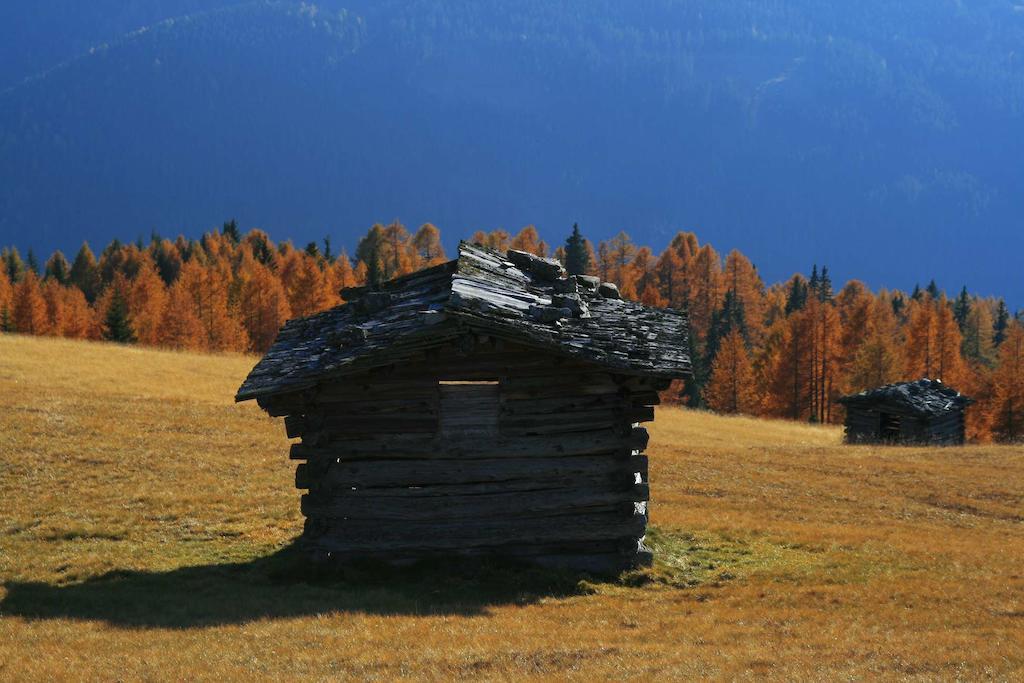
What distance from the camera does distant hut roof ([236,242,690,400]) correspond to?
17.0 meters

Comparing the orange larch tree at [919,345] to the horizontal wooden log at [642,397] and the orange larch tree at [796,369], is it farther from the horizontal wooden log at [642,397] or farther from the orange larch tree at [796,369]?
the horizontal wooden log at [642,397]

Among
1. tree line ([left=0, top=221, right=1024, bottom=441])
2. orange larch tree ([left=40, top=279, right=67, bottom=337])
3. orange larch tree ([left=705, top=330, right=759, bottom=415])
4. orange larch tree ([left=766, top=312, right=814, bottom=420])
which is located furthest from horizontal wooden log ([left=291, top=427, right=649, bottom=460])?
orange larch tree ([left=40, top=279, right=67, bottom=337])

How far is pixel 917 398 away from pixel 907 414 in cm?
116

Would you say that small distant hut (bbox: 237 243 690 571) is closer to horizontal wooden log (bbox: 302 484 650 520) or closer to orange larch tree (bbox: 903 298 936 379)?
horizontal wooden log (bbox: 302 484 650 520)

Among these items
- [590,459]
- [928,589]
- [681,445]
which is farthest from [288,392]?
[681,445]

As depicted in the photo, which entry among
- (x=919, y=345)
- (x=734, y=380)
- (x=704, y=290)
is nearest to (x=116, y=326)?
(x=734, y=380)

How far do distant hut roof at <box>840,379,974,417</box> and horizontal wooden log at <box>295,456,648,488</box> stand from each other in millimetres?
36428

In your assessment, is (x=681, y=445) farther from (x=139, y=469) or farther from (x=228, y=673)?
(x=228, y=673)

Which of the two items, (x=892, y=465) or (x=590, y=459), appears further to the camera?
(x=892, y=465)

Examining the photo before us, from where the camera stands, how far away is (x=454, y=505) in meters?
17.9

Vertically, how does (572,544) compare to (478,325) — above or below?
below

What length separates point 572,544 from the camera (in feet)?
59.4

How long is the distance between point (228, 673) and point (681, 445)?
31.2 metres

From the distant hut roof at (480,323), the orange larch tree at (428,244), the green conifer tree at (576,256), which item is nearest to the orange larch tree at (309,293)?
the green conifer tree at (576,256)
